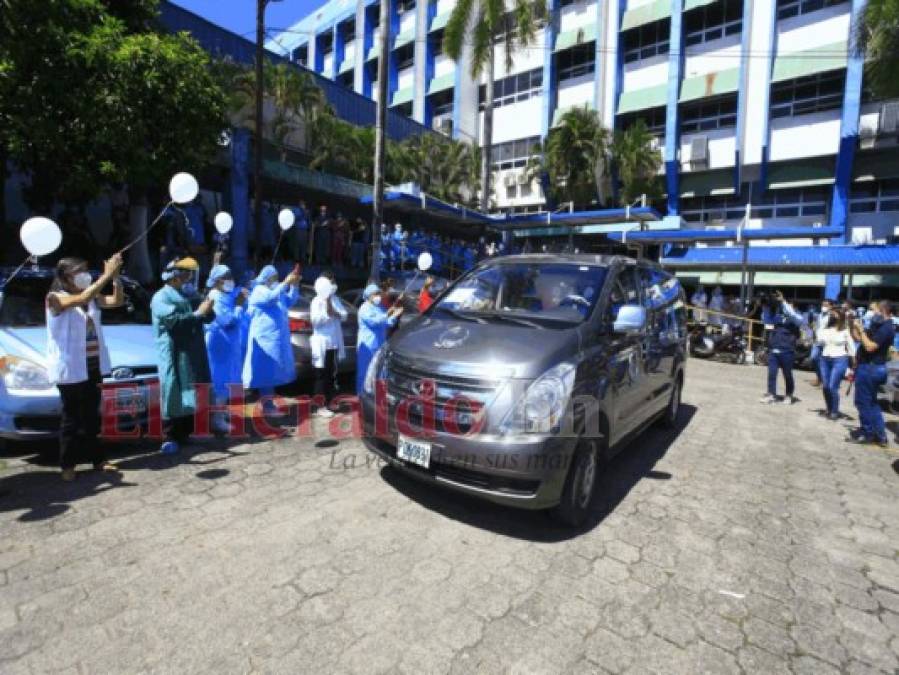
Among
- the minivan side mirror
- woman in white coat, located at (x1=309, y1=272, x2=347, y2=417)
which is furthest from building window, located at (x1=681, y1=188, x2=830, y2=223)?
the minivan side mirror

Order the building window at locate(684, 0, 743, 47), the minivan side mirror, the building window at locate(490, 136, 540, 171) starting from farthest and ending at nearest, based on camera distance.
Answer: the building window at locate(490, 136, 540, 171) → the building window at locate(684, 0, 743, 47) → the minivan side mirror

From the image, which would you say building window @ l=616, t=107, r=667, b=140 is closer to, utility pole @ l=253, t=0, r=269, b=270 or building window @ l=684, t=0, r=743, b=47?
building window @ l=684, t=0, r=743, b=47

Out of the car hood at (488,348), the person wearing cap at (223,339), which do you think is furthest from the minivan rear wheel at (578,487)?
the person wearing cap at (223,339)

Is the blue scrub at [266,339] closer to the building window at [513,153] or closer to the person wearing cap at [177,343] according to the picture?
the person wearing cap at [177,343]

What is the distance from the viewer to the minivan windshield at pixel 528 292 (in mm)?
4191

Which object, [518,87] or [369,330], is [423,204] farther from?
[518,87]

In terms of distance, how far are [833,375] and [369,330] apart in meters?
6.51

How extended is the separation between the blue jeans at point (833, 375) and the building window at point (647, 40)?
23417 millimetres

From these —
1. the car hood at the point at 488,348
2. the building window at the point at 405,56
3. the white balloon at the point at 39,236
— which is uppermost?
the building window at the point at 405,56

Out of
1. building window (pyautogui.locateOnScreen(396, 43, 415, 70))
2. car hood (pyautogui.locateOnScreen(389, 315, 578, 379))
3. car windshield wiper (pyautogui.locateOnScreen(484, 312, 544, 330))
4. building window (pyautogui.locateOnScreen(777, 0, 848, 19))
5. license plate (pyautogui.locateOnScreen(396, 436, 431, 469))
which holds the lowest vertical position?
license plate (pyautogui.locateOnScreen(396, 436, 431, 469))

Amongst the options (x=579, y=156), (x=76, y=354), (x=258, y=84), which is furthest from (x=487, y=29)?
(x=76, y=354)

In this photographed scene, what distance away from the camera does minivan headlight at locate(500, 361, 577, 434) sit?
3.27 m

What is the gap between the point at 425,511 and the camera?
378 centimetres

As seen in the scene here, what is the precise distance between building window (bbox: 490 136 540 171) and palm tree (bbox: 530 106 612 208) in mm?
4000
